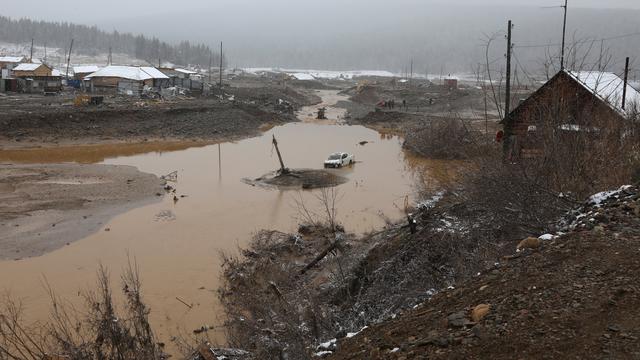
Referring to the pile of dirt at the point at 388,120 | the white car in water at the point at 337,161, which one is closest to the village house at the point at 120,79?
the pile of dirt at the point at 388,120

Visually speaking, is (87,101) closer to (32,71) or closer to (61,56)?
(32,71)

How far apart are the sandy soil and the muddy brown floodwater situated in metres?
0.82

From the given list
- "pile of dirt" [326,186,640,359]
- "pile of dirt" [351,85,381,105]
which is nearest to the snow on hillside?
"pile of dirt" [351,85,381,105]

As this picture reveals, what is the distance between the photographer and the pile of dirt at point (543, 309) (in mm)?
5074

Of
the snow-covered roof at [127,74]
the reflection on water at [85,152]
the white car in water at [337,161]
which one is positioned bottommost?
the reflection on water at [85,152]

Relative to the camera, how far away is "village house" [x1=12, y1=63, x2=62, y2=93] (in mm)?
61469

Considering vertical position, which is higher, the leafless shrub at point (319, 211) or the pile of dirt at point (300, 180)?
the pile of dirt at point (300, 180)

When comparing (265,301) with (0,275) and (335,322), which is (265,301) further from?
(0,275)

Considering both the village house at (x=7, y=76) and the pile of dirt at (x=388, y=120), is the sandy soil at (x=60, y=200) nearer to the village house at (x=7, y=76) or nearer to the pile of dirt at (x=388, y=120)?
the pile of dirt at (x=388, y=120)

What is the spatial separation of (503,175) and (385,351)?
256 inches

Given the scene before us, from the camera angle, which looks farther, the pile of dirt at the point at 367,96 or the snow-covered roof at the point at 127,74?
the pile of dirt at the point at 367,96

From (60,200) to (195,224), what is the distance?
22.4 feet

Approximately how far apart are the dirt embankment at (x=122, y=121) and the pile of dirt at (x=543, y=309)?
3790 cm

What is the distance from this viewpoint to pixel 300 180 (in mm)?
29219
